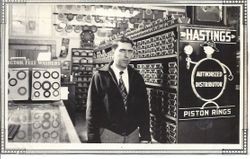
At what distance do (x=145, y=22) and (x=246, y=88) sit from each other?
2.20ft

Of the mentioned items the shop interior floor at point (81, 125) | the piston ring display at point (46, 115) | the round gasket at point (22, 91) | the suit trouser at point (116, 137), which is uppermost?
the round gasket at point (22, 91)

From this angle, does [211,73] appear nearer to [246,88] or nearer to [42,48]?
[246,88]

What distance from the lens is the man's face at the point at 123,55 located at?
2.03 metres

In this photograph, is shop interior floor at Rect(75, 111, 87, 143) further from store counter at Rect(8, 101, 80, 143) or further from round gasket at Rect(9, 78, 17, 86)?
round gasket at Rect(9, 78, 17, 86)

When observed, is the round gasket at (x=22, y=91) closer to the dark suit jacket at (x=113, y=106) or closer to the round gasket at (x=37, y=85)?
the round gasket at (x=37, y=85)

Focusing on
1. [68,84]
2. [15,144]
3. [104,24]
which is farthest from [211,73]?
[15,144]

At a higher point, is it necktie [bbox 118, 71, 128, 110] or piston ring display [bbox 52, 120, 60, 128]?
necktie [bbox 118, 71, 128, 110]

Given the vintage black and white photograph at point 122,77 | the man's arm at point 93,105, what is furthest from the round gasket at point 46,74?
the man's arm at point 93,105

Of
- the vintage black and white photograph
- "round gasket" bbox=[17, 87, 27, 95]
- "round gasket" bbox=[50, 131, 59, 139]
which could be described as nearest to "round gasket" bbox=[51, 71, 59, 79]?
the vintage black and white photograph

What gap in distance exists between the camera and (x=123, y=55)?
6.67 ft

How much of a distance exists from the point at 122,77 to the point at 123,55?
122 millimetres

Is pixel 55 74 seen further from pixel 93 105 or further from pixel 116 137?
pixel 116 137

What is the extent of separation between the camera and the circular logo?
80.0 inches

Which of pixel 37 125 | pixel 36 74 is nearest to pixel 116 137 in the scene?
pixel 37 125
